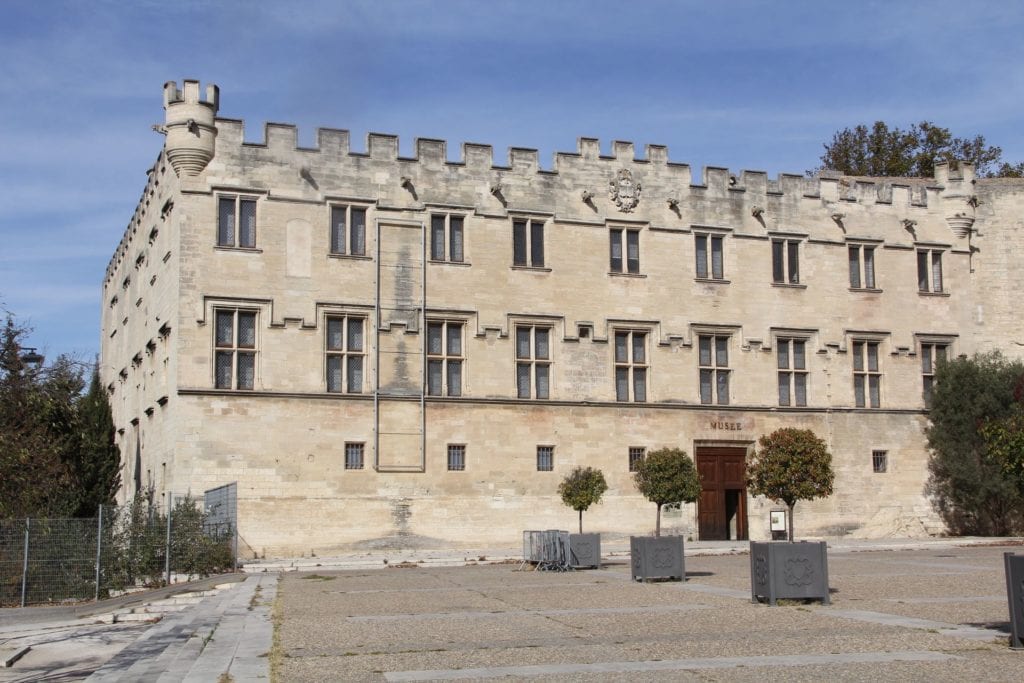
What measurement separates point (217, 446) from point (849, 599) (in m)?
19.0

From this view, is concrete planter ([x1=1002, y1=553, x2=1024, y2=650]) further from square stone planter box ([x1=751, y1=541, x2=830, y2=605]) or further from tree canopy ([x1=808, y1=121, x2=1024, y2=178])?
tree canopy ([x1=808, y1=121, x2=1024, y2=178])

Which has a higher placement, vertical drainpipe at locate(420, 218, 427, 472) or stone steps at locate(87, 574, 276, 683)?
vertical drainpipe at locate(420, 218, 427, 472)

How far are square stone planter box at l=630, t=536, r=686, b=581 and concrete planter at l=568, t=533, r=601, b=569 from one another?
12.7 feet

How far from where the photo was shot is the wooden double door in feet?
120

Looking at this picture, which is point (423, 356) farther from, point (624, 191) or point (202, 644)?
point (202, 644)

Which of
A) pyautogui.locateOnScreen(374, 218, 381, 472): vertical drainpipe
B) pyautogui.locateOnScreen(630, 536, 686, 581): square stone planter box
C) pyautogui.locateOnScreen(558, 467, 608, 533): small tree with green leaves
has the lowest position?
pyautogui.locateOnScreen(630, 536, 686, 581): square stone planter box

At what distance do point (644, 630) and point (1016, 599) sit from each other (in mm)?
4276

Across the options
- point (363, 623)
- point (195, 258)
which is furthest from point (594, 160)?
point (363, 623)

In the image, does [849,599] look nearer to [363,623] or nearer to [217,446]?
[363,623]

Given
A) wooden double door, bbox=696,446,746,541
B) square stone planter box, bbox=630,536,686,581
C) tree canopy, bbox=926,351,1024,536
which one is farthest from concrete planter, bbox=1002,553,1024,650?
tree canopy, bbox=926,351,1024,536

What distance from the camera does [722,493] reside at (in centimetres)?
3691

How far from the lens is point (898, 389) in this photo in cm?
3919

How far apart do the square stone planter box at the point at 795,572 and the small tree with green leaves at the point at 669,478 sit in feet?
46.5

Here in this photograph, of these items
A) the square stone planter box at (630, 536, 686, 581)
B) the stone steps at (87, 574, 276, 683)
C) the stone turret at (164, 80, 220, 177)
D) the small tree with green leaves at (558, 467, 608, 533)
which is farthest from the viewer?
the stone turret at (164, 80, 220, 177)
